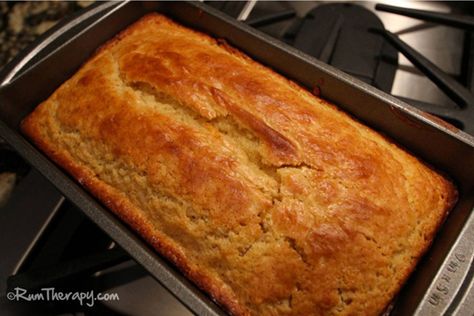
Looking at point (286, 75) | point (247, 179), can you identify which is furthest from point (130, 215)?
point (286, 75)

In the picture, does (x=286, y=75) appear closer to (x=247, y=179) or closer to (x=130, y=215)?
(x=247, y=179)

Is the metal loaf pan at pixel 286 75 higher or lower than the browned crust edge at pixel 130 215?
higher

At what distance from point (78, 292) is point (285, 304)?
2.15 feet

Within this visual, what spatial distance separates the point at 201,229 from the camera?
96cm

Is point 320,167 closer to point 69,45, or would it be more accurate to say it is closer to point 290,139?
point 290,139

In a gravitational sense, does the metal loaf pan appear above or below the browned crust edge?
above

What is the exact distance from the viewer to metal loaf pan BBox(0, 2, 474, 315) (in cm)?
84

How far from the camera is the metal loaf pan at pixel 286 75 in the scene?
2.77 ft

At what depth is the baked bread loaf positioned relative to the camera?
903 mm

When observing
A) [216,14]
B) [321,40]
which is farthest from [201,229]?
[321,40]

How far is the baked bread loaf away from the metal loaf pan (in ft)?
0.13

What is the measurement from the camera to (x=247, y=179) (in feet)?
3.21

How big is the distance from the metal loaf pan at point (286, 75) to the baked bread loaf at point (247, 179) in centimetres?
4

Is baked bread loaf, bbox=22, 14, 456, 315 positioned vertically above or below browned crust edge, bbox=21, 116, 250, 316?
above
